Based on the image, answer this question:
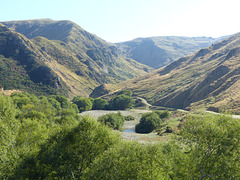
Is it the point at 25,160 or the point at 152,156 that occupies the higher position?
the point at 152,156

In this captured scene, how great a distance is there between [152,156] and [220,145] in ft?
37.8

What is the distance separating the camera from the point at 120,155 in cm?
3173

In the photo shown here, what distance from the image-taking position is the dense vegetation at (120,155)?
25.9 meters

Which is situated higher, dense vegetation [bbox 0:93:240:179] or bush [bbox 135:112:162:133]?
dense vegetation [bbox 0:93:240:179]

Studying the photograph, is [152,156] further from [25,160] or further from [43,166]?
[25,160]

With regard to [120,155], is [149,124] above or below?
below

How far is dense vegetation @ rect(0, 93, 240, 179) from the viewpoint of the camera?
1019 inches

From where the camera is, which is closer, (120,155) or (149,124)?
(120,155)

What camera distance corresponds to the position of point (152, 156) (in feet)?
103

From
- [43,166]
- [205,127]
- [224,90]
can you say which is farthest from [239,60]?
[43,166]

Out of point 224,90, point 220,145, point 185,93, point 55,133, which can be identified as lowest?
point 185,93

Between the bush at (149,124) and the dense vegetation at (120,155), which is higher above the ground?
the dense vegetation at (120,155)

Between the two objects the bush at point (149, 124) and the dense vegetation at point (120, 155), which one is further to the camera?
the bush at point (149, 124)

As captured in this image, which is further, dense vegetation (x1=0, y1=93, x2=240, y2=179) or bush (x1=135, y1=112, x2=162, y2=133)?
bush (x1=135, y1=112, x2=162, y2=133)
